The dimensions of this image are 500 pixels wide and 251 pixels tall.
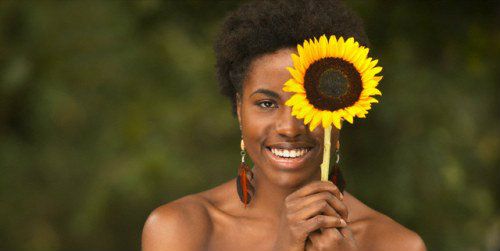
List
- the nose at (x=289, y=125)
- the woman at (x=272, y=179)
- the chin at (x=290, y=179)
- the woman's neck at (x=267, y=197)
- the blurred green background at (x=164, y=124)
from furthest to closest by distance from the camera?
the blurred green background at (x=164, y=124) < the woman's neck at (x=267, y=197) < the chin at (x=290, y=179) < the nose at (x=289, y=125) < the woman at (x=272, y=179)

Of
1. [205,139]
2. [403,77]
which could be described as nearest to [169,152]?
[205,139]

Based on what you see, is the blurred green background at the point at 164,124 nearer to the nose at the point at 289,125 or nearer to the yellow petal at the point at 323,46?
the nose at the point at 289,125

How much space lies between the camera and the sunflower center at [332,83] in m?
2.10

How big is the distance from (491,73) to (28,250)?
2.42m

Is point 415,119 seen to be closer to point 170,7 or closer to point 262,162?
point 170,7

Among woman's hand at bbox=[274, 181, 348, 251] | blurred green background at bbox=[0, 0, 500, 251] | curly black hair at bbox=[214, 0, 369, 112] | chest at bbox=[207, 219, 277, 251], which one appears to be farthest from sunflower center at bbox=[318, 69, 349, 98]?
blurred green background at bbox=[0, 0, 500, 251]

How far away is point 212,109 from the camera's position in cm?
391

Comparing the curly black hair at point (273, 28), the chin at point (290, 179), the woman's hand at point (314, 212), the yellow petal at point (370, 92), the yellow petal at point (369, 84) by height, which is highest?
the curly black hair at point (273, 28)

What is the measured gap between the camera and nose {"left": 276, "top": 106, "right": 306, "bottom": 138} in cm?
239

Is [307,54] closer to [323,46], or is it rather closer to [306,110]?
[323,46]

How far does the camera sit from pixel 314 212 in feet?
7.08

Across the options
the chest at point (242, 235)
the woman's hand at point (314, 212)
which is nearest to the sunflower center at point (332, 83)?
the woman's hand at point (314, 212)

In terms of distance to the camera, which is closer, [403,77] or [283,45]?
[283,45]

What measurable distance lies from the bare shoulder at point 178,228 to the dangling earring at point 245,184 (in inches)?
5.8
